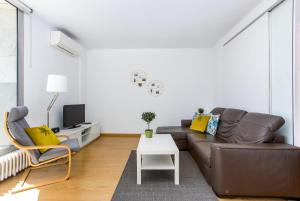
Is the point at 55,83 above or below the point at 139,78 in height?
below

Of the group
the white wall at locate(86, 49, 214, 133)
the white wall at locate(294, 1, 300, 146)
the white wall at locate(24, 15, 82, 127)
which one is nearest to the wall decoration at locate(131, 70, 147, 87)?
the white wall at locate(86, 49, 214, 133)

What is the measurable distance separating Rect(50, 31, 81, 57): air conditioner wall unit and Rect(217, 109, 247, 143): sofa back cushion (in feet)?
11.2

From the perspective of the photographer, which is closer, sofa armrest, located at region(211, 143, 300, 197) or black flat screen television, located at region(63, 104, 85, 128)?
sofa armrest, located at region(211, 143, 300, 197)

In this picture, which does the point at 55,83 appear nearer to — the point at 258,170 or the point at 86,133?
the point at 86,133

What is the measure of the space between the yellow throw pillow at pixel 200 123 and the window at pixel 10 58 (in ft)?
10.5

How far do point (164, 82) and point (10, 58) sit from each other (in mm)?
3431

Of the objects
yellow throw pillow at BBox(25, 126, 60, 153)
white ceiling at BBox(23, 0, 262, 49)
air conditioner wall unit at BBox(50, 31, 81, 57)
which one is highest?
white ceiling at BBox(23, 0, 262, 49)

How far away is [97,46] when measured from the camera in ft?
15.9

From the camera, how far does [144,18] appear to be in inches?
123

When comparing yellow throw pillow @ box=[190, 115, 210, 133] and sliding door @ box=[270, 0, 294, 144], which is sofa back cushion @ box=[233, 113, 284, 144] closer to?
sliding door @ box=[270, 0, 294, 144]

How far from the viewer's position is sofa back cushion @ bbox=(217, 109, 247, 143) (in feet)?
9.59

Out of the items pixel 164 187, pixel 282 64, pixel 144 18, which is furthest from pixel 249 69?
pixel 164 187

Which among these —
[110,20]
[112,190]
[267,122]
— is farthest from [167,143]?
[110,20]

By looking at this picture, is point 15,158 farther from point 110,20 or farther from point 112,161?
point 110,20
